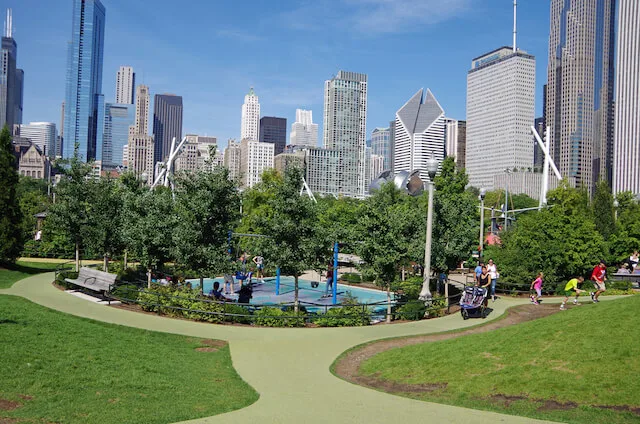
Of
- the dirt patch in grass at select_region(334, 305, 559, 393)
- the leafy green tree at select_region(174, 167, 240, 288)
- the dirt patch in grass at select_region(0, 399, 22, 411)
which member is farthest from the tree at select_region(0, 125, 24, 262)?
the dirt patch in grass at select_region(0, 399, 22, 411)

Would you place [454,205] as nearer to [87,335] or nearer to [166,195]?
[166,195]

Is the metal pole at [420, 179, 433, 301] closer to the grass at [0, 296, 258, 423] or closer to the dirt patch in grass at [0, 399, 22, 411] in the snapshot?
the grass at [0, 296, 258, 423]

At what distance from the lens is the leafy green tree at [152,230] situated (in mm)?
26312

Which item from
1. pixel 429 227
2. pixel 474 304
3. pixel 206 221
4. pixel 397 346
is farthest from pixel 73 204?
pixel 474 304

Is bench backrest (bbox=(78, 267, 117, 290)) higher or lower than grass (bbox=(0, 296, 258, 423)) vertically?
higher

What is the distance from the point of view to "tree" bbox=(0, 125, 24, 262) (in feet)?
105

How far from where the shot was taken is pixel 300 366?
50.1 ft

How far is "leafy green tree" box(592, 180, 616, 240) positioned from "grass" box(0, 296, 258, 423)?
32.2m

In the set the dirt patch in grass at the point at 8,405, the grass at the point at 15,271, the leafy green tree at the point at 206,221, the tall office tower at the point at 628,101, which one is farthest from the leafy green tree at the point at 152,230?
the tall office tower at the point at 628,101

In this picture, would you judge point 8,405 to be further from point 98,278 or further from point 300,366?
point 98,278

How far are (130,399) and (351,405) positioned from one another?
442 centimetres

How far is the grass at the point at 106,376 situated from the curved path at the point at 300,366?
711 millimetres

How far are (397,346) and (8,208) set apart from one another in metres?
25.9

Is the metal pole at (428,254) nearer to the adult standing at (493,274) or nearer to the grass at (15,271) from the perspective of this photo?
the adult standing at (493,274)
